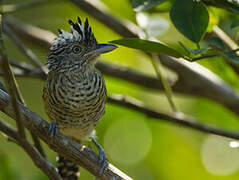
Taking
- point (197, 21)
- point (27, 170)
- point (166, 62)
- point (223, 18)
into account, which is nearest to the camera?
point (197, 21)

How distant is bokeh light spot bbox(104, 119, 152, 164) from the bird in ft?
3.65

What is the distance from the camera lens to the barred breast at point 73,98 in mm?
3713

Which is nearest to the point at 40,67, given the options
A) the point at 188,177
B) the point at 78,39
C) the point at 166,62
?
the point at 78,39

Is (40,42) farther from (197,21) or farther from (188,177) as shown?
(197,21)

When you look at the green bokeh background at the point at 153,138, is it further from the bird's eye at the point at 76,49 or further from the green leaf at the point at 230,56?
the green leaf at the point at 230,56

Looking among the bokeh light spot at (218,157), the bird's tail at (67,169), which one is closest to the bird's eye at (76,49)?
the bird's tail at (67,169)

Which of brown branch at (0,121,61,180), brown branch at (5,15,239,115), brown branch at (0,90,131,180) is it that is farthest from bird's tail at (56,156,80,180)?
brown branch at (0,121,61,180)

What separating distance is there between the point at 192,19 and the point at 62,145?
3.49 feet

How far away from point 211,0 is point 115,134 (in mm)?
2817

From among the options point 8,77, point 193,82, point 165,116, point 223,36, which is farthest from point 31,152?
point 193,82

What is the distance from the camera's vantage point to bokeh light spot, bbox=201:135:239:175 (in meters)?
5.10

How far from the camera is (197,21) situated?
2396 millimetres

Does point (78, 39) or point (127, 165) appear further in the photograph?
point (127, 165)

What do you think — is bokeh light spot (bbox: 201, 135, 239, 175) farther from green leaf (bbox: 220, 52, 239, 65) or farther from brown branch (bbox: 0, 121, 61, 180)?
brown branch (bbox: 0, 121, 61, 180)
